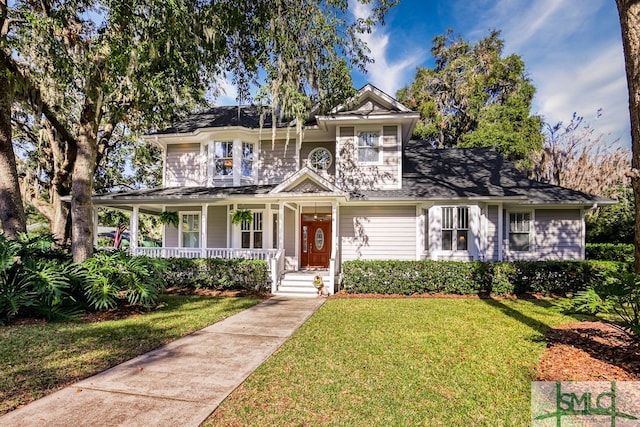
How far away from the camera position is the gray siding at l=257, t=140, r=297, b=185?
13.8m

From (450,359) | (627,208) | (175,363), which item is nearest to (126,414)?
(175,363)

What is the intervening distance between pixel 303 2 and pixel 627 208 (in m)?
19.7

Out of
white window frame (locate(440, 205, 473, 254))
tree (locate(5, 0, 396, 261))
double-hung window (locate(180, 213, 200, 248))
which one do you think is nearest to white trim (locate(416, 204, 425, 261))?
white window frame (locate(440, 205, 473, 254))

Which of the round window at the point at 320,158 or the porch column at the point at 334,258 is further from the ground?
the round window at the point at 320,158

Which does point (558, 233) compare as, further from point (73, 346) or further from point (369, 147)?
point (73, 346)

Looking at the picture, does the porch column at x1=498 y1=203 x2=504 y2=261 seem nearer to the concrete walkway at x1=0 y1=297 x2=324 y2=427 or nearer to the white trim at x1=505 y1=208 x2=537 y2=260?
the white trim at x1=505 y1=208 x2=537 y2=260

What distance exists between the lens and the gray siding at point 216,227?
46.2ft

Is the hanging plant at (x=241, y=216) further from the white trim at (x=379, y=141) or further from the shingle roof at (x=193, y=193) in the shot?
the white trim at (x=379, y=141)

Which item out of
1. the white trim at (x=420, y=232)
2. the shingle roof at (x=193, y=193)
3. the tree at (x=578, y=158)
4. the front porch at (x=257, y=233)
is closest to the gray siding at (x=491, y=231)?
the white trim at (x=420, y=232)

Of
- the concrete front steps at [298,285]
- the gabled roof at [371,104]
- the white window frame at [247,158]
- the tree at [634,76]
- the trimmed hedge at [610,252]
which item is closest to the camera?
the tree at [634,76]

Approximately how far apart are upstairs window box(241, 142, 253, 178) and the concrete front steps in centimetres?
477

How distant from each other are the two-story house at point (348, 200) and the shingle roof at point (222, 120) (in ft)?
0.47

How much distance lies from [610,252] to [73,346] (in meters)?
20.7

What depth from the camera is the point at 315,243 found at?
1327 cm
